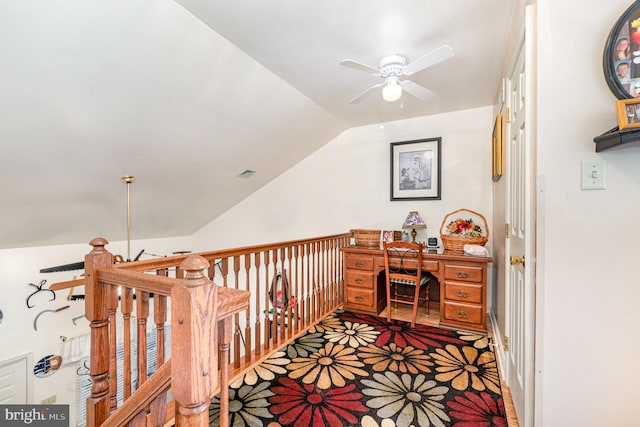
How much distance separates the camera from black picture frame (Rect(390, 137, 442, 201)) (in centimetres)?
371

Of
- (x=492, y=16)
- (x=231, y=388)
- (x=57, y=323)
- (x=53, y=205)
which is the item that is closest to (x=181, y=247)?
(x=57, y=323)

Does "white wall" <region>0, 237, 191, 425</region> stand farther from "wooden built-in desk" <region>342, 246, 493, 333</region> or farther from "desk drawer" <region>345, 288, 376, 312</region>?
"wooden built-in desk" <region>342, 246, 493, 333</region>

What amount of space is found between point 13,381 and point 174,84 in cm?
354

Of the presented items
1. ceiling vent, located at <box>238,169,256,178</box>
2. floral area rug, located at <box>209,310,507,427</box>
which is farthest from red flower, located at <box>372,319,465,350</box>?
ceiling vent, located at <box>238,169,256,178</box>

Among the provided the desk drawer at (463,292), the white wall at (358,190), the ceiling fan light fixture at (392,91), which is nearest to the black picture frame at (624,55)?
the ceiling fan light fixture at (392,91)

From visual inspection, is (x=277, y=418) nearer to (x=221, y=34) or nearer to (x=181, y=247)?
(x=221, y=34)

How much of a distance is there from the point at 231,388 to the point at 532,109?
2.40m

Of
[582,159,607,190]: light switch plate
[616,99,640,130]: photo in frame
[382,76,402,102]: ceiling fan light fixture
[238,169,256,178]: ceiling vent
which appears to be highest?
[382,76,402,102]: ceiling fan light fixture

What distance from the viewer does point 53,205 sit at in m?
2.89

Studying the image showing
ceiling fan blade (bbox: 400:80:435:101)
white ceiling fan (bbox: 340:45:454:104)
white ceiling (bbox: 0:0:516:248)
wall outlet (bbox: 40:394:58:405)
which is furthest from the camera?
wall outlet (bbox: 40:394:58:405)

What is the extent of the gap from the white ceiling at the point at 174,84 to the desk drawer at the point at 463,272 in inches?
71.0

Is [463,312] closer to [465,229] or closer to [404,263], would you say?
[404,263]

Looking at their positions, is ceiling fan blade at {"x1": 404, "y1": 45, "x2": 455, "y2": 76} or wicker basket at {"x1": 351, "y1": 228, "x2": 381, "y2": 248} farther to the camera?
wicker basket at {"x1": 351, "y1": 228, "x2": 381, "y2": 248}

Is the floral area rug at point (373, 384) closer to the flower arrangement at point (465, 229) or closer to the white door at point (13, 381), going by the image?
the flower arrangement at point (465, 229)
